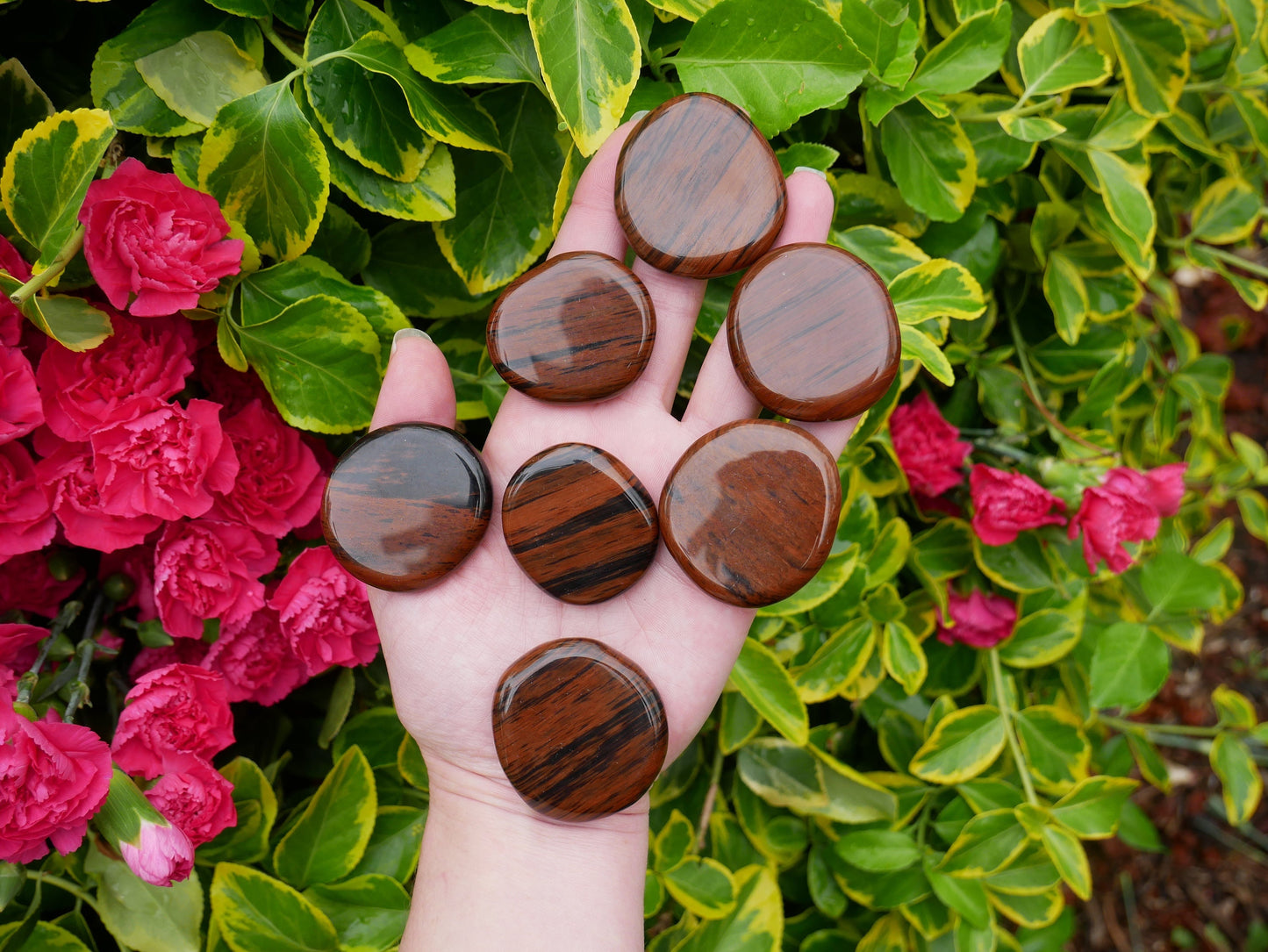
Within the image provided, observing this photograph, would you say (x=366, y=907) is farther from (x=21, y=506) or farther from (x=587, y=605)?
(x=21, y=506)

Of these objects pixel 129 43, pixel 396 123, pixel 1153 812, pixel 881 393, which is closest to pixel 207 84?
pixel 129 43

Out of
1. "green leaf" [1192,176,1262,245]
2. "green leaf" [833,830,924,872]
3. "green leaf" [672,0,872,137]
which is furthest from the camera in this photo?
"green leaf" [1192,176,1262,245]

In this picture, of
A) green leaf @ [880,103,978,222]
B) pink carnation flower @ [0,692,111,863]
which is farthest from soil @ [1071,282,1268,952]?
pink carnation flower @ [0,692,111,863]

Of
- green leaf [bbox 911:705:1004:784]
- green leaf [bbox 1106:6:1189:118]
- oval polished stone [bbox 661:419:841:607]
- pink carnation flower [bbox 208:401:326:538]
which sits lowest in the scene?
green leaf [bbox 911:705:1004:784]

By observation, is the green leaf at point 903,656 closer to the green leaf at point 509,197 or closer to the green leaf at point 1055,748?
the green leaf at point 1055,748

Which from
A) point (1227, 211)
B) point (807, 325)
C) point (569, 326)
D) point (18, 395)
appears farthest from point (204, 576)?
point (1227, 211)

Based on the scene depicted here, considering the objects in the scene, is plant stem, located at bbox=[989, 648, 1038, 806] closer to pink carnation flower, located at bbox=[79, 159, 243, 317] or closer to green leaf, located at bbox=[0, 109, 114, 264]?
pink carnation flower, located at bbox=[79, 159, 243, 317]

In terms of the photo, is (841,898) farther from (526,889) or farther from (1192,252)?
(1192,252)
